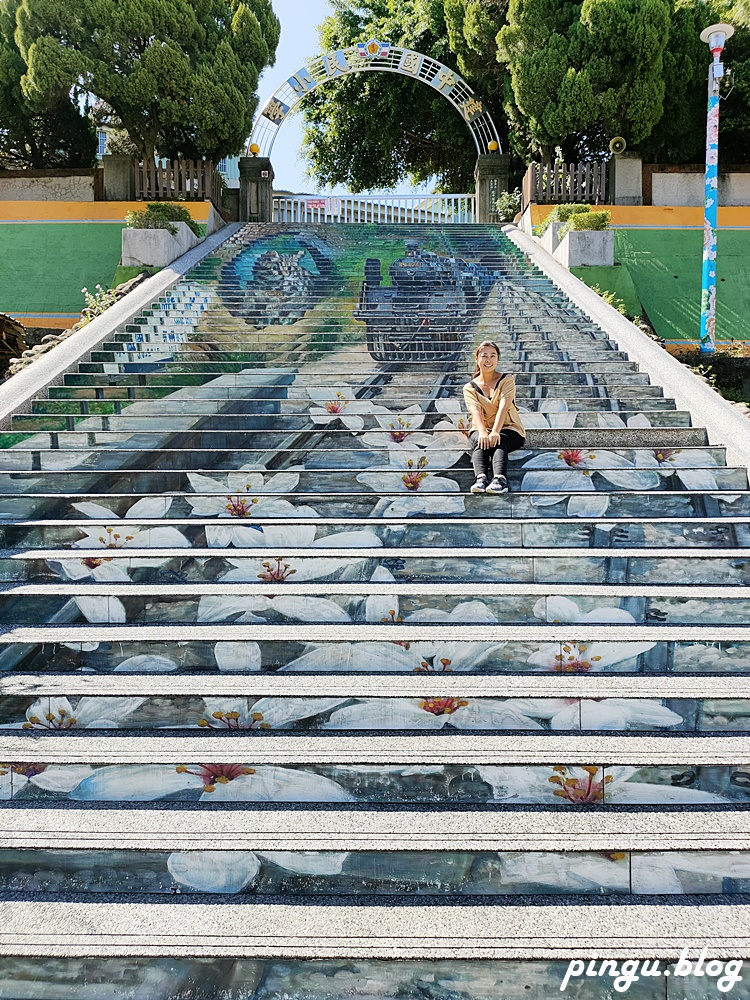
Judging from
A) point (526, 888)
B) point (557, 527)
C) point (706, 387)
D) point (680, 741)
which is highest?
point (706, 387)

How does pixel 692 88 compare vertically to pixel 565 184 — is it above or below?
above

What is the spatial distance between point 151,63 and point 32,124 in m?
2.89

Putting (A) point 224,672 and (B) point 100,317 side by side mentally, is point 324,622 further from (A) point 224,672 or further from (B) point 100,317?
(B) point 100,317

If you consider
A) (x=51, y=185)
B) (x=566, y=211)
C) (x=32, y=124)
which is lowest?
(x=566, y=211)

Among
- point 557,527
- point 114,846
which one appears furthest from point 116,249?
point 114,846

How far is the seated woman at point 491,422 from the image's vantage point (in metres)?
4.20

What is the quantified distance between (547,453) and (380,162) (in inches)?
651

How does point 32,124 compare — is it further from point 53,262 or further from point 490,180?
point 490,180

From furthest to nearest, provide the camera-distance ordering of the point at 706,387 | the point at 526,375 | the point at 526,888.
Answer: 1. the point at 526,375
2. the point at 706,387
3. the point at 526,888

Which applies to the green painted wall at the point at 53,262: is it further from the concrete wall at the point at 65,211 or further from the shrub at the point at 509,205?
the shrub at the point at 509,205

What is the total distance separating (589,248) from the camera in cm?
922

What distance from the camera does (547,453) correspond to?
4.53 meters

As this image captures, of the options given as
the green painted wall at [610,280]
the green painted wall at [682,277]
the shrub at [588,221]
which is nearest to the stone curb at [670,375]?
the green painted wall at [610,280]
